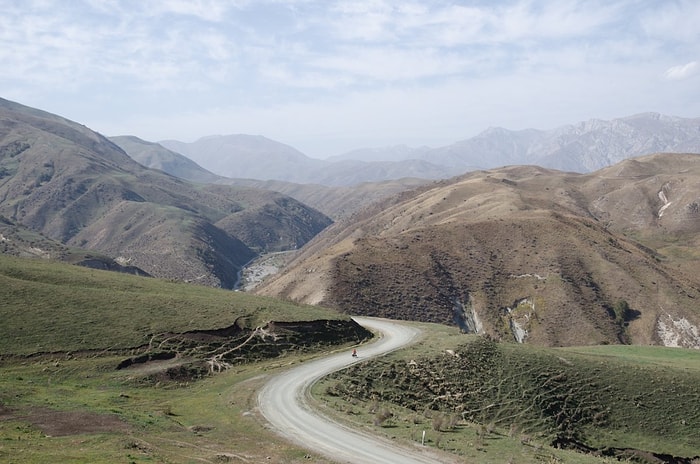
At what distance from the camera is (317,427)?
31.5m

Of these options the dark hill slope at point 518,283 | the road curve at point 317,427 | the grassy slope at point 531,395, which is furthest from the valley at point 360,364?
the road curve at point 317,427

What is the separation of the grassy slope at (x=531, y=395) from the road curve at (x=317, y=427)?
2.18 meters

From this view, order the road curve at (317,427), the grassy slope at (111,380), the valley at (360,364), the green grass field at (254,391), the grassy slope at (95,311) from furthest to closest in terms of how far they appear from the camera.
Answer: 1. the grassy slope at (95,311)
2. the valley at (360,364)
3. the green grass field at (254,391)
4. the road curve at (317,427)
5. the grassy slope at (111,380)

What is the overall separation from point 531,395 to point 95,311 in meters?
45.1

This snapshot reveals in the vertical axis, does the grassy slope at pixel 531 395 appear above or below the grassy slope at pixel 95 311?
below

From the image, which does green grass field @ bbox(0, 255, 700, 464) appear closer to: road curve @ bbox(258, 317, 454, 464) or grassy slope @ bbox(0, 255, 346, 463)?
grassy slope @ bbox(0, 255, 346, 463)

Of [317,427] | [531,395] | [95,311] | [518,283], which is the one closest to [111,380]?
[95,311]

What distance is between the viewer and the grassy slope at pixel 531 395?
132ft

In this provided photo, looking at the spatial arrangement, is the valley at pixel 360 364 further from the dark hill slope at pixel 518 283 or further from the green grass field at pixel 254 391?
the dark hill slope at pixel 518 283

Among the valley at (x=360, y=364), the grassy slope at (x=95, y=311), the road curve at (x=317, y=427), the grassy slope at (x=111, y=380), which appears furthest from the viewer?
the grassy slope at (x=95, y=311)

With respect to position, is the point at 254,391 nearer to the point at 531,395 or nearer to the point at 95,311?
the point at 95,311

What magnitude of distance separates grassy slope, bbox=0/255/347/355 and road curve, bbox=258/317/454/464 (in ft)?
40.6

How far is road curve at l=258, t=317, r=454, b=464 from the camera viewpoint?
27.3m

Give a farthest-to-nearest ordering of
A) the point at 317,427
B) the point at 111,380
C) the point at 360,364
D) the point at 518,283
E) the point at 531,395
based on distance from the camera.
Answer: the point at 518,283, the point at 531,395, the point at 360,364, the point at 111,380, the point at 317,427
